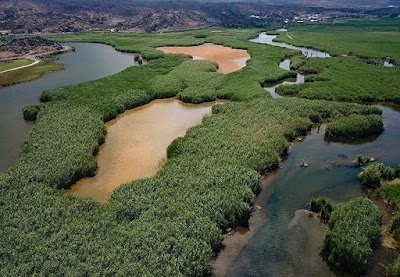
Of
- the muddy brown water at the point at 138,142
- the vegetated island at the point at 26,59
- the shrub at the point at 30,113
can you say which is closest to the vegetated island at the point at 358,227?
the muddy brown water at the point at 138,142

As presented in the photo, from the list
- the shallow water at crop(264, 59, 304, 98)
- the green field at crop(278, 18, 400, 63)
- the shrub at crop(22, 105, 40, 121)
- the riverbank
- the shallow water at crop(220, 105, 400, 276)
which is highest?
the shrub at crop(22, 105, 40, 121)

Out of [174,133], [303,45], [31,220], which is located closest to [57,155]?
[31,220]

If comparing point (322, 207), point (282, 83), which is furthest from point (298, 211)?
point (282, 83)

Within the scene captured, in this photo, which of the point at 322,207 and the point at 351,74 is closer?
the point at 322,207

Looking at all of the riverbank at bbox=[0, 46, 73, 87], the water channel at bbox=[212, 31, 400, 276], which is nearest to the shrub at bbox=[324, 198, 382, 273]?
the water channel at bbox=[212, 31, 400, 276]

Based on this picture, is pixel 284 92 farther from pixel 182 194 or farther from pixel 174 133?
pixel 182 194

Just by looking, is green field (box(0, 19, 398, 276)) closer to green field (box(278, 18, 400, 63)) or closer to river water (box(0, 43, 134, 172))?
river water (box(0, 43, 134, 172))

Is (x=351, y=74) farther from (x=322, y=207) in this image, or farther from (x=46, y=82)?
(x=46, y=82)

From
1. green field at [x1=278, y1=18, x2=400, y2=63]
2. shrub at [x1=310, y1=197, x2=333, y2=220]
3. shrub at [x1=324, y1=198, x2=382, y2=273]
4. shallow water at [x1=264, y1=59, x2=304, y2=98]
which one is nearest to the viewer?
shrub at [x1=324, y1=198, x2=382, y2=273]
